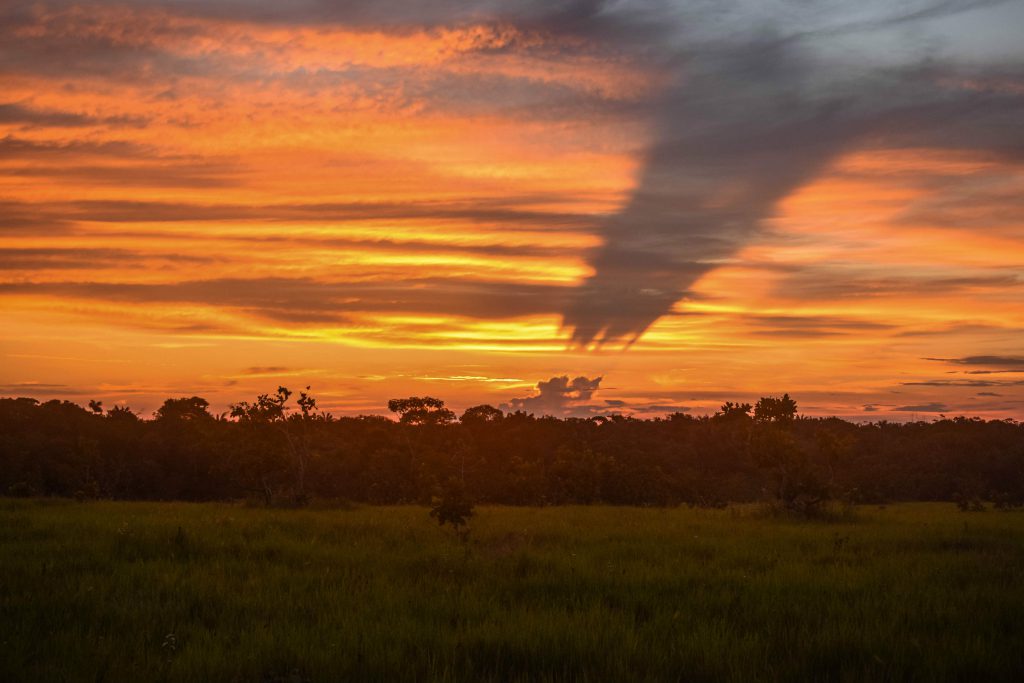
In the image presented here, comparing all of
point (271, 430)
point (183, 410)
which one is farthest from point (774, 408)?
point (183, 410)

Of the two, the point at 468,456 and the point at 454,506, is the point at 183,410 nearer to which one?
the point at 468,456

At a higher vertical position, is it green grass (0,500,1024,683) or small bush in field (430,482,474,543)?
small bush in field (430,482,474,543)

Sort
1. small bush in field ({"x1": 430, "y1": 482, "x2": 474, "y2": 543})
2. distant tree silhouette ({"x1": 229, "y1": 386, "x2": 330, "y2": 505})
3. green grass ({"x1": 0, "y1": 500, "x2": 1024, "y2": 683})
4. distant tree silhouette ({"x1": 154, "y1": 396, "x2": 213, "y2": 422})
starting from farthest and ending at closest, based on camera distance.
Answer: distant tree silhouette ({"x1": 154, "y1": 396, "x2": 213, "y2": 422})
distant tree silhouette ({"x1": 229, "y1": 386, "x2": 330, "y2": 505})
small bush in field ({"x1": 430, "y1": 482, "x2": 474, "y2": 543})
green grass ({"x1": 0, "y1": 500, "x2": 1024, "y2": 683})

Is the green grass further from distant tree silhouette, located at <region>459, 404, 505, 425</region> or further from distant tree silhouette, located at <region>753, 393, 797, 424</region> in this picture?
distant tree silhouette, located at <region>459, 404, 505, 425</region>

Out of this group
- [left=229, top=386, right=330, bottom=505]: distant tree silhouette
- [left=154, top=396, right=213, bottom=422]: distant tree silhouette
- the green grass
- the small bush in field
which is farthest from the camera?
[left=154, top=396, right=213, bottom=422]: distant tree silhouette

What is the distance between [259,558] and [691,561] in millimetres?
7935

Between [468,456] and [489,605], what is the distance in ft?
157

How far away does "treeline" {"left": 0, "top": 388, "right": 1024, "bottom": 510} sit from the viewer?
4300 centimetres

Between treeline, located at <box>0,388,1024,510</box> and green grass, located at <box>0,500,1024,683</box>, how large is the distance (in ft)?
61.2

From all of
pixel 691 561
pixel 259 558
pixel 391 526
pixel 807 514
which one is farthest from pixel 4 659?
pixel 807 514

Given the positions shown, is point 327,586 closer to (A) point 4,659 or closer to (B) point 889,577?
(A) point 4,659

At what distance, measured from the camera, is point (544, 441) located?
69.9m

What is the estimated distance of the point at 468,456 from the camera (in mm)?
57625

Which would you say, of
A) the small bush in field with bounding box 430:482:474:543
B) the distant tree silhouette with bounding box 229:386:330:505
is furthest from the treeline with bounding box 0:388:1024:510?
the small bush in field with bounding box 430:482:474:543
